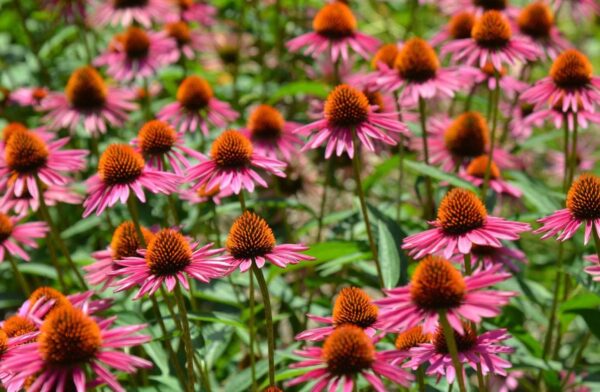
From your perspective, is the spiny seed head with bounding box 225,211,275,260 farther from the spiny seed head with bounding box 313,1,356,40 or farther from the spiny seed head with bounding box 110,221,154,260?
the spiny seed head with bounding box 313,1,356,40

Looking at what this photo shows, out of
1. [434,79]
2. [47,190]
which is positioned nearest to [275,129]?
[434,79]

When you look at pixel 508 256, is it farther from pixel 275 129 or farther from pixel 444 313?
pixel 444 313

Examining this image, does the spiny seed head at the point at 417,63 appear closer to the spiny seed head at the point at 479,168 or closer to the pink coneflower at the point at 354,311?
the spiny seed head at the point at 479,168

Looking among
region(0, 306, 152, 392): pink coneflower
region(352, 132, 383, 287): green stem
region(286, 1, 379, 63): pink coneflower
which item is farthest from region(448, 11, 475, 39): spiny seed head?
region(0, 306, 152, 392): pink coneflower

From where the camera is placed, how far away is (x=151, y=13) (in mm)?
3963

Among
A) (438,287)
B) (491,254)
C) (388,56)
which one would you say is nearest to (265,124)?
(388,56)

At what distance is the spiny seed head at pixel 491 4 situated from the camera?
12.1 ft

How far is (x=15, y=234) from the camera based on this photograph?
281 centimetres

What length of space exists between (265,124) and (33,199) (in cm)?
89

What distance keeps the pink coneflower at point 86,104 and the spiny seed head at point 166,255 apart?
1470 mm

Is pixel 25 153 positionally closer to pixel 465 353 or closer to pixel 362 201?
pixel 362 201

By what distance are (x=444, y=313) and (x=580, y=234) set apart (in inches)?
66.2

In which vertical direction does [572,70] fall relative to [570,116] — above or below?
above

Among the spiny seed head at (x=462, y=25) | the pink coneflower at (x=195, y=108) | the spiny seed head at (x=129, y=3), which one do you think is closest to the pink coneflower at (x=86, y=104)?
the pink coneflower at (x=195, y=108)
